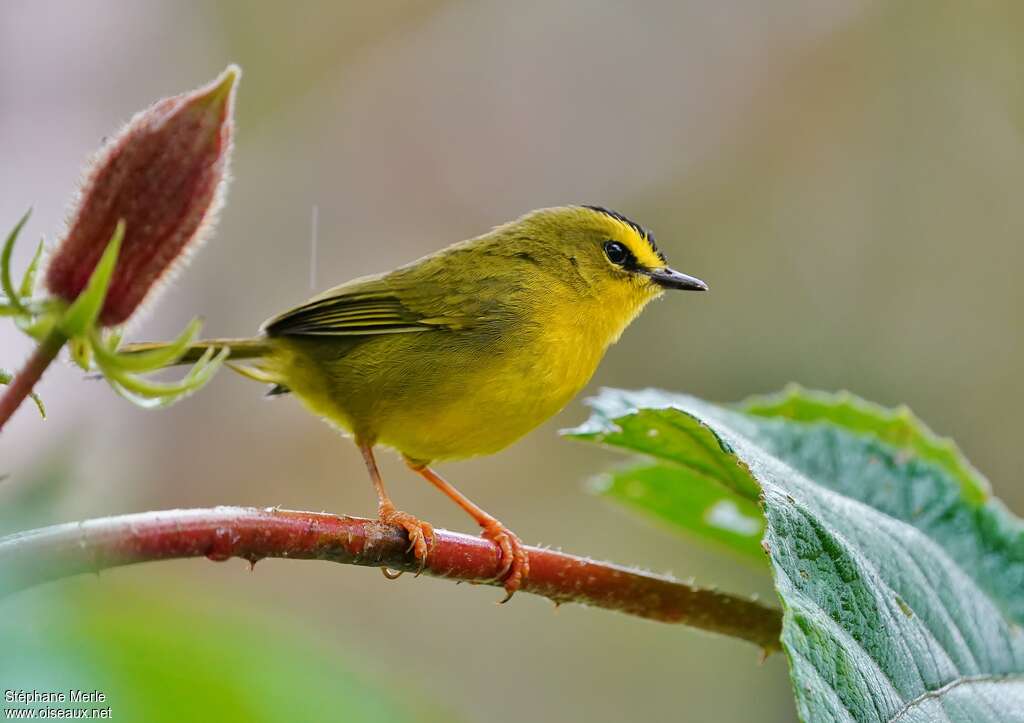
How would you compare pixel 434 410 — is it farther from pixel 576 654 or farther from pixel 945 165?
pixel 945 165

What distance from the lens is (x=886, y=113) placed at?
9.77 metres

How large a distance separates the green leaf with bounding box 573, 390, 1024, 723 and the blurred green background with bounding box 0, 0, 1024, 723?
4112 mm

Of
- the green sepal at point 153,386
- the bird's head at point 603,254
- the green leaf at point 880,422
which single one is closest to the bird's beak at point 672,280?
the bird's head at point 603,254

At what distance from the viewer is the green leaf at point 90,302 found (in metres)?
1.43

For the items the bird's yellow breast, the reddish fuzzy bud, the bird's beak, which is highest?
the reddish fuzzy bud

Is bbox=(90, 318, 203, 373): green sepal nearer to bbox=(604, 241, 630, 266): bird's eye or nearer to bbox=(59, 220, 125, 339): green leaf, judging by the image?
bbox=(59, 220, 125, 339): green leaf

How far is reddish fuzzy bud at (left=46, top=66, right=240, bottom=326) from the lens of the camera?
1.65 m

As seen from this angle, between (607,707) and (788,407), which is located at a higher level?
(788,407)

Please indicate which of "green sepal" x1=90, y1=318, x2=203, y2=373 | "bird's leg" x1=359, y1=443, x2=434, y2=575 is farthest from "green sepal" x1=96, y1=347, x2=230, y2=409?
"bird's leg" x1=359, y1=443, x2=434, y2=575

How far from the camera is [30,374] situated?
143 centimetres

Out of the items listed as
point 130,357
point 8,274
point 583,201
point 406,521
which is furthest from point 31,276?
point 583,201

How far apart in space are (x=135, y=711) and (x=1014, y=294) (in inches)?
363

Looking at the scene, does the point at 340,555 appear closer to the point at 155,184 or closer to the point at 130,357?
the point at 130,357

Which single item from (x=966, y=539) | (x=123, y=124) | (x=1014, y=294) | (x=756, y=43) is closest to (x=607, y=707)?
(x=1014, y=294)
